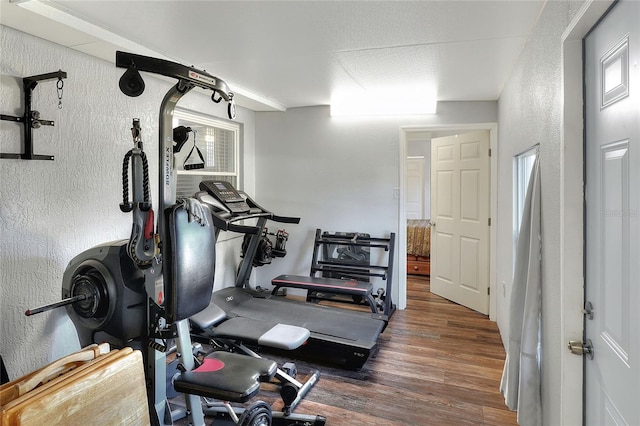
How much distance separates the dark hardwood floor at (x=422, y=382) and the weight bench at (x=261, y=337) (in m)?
0.12

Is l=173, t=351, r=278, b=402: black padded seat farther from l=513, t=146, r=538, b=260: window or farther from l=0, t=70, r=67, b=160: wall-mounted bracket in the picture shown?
l=513, t=146, r=538, b=260: window

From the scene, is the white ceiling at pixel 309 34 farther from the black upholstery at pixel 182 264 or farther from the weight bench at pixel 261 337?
the weight bench at pixel 261 337

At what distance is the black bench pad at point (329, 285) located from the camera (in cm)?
382

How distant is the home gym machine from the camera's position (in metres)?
1.77

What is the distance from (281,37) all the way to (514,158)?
6.39 feet

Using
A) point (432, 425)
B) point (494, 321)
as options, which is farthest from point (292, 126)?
point (432, 425)

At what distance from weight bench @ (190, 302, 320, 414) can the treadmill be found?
25cm

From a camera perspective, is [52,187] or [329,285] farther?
[329,285]

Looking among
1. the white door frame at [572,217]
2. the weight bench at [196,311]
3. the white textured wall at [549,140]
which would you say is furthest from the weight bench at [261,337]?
the white door frame at [572,217]

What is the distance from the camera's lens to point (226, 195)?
3479 millimetres

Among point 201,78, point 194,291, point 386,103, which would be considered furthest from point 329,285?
point 201,78

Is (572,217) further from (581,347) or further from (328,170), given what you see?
(328,170)

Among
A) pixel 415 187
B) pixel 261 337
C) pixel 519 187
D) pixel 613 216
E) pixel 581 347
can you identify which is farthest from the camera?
pixel 415 187

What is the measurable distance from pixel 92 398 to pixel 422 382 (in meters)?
2.15
